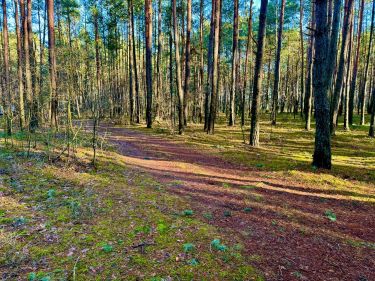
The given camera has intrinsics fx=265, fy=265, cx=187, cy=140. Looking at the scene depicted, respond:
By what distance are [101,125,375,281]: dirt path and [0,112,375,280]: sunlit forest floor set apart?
3 centimetres

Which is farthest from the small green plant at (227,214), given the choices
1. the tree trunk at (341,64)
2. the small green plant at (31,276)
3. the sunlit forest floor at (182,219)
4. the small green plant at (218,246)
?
the tree trunk at (341,64)

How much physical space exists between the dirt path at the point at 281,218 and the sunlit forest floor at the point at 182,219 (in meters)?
0.03

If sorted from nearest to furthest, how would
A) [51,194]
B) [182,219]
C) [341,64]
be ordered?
[182,219], [51,194], [341,64]

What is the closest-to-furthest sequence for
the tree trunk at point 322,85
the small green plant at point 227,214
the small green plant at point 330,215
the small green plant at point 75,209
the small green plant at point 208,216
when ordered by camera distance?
1. the small green plant at point 75,209
2. the small green plant at point 208,216
3. the small green plant at point 227,214
4. the small green plant at point 330,215
5. the tree trunk at point 322,85

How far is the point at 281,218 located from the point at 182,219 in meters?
2.28

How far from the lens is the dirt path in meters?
4.33

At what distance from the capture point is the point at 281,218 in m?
6.03

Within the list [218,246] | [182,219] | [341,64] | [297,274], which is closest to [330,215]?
[297,274]

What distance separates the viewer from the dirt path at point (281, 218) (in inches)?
170

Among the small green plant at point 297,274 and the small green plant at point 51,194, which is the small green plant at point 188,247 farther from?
the small green plant at point 51,194

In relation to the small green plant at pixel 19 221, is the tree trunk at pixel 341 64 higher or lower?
higher

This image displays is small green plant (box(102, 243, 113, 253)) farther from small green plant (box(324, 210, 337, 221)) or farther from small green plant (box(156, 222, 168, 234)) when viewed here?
small green plant (box(324, 210, 337, 221))

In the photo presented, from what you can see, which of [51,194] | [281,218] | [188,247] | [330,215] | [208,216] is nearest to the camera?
[188,247]

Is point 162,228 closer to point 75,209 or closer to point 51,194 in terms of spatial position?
point 75,209
